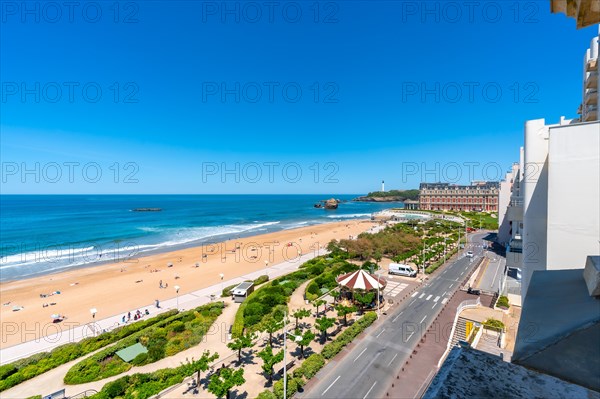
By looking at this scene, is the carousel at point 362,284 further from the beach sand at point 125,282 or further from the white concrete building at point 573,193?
the beach sand at point 125,282

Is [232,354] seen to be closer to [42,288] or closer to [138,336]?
[138,336]

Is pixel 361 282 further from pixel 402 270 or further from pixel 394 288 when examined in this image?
pixel 402 270

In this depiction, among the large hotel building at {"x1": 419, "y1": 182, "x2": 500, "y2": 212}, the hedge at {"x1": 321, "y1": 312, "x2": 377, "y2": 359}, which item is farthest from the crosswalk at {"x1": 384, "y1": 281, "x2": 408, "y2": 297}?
the large hotel building at {"x1": 419, "y1": 182, "x2": 500, "y2": 212}

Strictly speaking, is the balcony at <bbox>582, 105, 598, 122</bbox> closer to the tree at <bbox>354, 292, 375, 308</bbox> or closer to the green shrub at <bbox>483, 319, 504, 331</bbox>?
the green shrub at <bbox>483, 319, 504, 331</bbox>

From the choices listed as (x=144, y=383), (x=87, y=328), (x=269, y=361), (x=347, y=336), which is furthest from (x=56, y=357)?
(x=347, y=336)

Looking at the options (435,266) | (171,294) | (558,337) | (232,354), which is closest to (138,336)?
(232,354)

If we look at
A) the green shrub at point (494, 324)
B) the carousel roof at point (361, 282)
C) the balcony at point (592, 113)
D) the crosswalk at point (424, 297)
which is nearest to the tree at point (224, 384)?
the carousel roof at point (361, 282)
